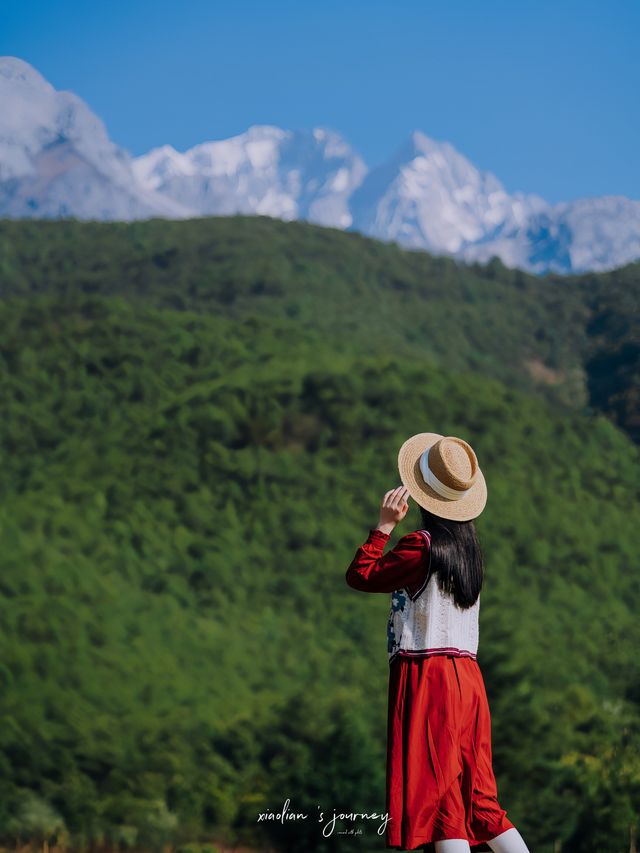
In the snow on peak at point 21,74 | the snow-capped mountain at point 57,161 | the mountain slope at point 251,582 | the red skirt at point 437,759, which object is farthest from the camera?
the snow-capped mountain at point 57,161

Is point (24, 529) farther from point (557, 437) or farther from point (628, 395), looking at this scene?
point (628, 395)

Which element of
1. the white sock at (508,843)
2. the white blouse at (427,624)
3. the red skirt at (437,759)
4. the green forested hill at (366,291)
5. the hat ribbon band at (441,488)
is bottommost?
the white sock at (508,843)

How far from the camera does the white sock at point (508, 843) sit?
8.39 feet

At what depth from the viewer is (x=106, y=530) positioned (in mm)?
11180

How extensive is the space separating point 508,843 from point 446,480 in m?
0.83

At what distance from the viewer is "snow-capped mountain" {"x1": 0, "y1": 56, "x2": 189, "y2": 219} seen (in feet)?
42.5

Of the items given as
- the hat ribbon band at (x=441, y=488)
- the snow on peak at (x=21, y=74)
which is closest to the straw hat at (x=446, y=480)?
the hat ribbon band at (x=441, y=488)

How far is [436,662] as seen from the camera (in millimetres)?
2645

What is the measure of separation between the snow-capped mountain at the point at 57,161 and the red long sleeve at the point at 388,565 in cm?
1009

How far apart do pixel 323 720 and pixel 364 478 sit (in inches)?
127

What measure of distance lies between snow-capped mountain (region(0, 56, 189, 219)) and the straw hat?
997 cm

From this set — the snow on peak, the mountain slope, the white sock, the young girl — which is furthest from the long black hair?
the snow on peak

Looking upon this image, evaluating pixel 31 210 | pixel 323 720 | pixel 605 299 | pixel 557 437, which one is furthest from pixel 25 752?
pixel 605 299

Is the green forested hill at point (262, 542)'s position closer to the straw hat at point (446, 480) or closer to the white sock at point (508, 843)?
the white sock at point (508, 843)
